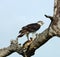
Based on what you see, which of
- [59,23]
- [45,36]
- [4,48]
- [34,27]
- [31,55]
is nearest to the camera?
[59,23]

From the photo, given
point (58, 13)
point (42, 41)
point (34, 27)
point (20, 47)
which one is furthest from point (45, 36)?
point (34, 27)

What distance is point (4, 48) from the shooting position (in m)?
8.33

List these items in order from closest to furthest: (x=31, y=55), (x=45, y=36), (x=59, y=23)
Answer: (x=59, y=23), (x=45, y=36), (x=31, y=55)

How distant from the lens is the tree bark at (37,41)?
21.2 ft

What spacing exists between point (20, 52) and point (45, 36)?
4.75 feet

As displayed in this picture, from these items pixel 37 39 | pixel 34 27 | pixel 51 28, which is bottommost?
pixel 34 27

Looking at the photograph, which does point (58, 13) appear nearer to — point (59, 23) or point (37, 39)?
point (59, 23)

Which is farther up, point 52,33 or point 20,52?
point 52,33

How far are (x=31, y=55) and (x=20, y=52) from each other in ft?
1.45

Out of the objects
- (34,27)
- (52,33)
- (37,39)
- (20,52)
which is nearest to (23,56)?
(20,52)

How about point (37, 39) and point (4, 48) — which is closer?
point (37, 39)

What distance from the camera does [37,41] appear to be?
284 inches

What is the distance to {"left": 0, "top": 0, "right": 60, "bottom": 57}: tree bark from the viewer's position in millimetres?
6453

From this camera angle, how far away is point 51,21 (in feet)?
21.5
